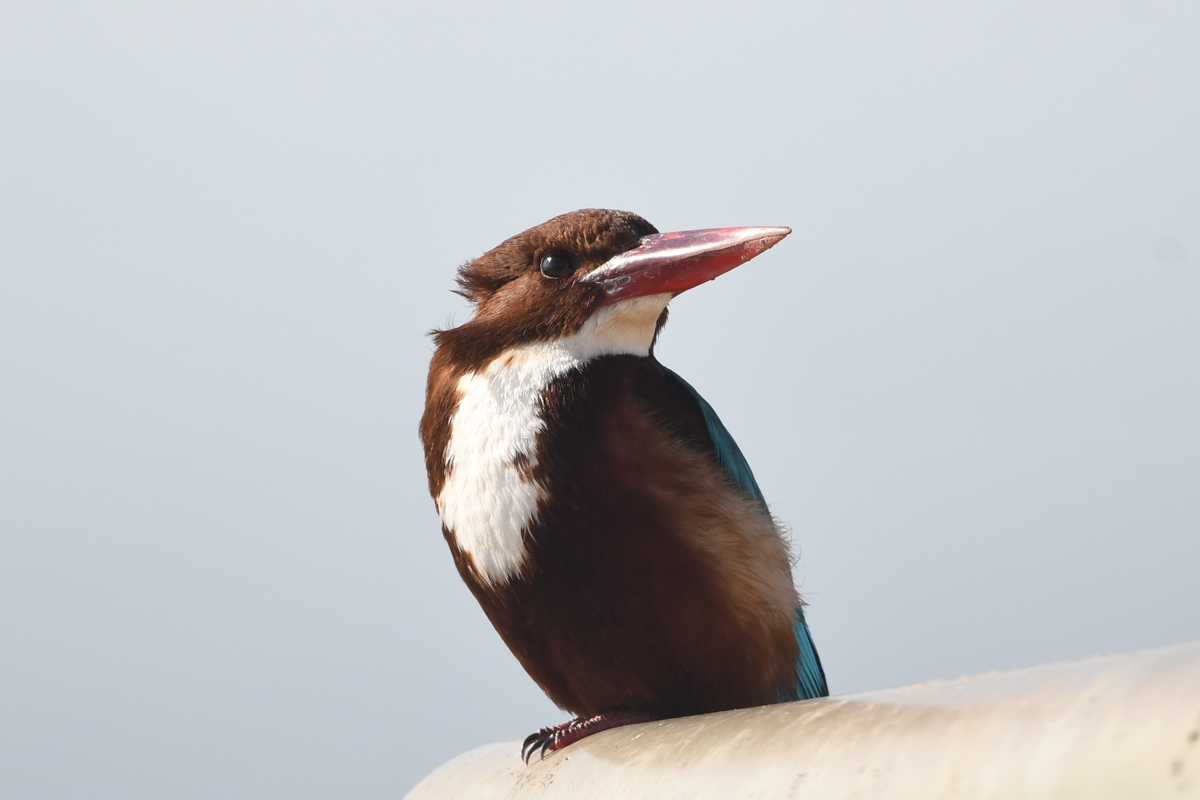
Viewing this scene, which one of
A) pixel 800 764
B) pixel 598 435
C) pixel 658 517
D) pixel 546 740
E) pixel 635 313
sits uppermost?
pixel 635 313

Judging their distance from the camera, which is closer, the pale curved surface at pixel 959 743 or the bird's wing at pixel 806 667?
the pale curved surface at pixel 959 743

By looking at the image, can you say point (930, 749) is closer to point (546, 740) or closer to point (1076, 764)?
point (1076, 764)

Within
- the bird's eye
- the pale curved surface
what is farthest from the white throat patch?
the pale curved surface

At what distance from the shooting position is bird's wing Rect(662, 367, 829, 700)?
6.95ft

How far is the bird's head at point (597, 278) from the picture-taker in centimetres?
199

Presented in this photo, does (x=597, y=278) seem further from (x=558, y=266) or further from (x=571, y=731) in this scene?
(x=571, y=731)

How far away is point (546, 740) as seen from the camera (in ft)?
6.32

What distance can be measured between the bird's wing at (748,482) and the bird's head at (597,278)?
0.17 meters

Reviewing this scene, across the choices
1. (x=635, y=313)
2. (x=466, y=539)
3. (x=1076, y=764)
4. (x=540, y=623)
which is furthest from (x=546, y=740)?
(x=1076, y=764)

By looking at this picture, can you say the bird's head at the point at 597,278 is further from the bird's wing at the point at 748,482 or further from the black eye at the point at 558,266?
the bird's wing at the point at 748,482

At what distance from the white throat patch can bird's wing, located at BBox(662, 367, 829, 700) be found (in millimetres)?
172

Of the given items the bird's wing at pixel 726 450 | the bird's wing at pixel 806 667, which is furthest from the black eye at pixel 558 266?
the bird's wing at pixel 806 667

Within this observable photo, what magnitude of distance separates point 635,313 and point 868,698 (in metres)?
0.96

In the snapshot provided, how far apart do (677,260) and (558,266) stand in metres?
0.23
